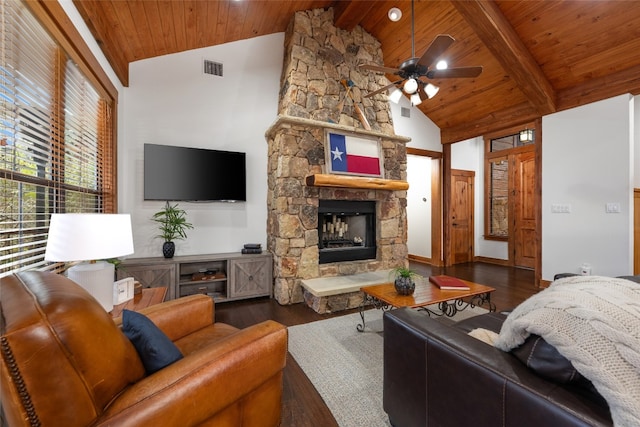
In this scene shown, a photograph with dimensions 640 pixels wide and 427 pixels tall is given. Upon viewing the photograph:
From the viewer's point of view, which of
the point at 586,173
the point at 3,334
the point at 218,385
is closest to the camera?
the point at 3,334

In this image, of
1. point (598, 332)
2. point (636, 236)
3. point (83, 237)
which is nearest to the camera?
point (598, 332)

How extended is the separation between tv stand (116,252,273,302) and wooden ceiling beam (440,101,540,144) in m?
4.19

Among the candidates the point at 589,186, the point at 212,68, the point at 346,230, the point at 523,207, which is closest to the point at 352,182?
the point at 346,230

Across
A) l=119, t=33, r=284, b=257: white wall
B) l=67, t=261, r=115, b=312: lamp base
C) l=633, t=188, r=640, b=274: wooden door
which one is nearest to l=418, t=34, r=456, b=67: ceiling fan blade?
l=119, t=33, r=284, b=257: white wall

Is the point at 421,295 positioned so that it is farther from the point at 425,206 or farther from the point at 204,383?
the point at 425,206

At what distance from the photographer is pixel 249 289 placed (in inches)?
135

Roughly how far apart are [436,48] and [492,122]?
3.03m

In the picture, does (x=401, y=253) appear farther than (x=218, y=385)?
Yes

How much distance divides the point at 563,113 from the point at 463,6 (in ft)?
7.13

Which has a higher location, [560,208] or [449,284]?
[560,208]

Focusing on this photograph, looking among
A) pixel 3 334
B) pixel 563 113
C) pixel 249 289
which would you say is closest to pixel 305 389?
pixel 3 334

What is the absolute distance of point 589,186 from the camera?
11.9 ft

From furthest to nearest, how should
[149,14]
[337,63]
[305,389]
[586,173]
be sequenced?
[337,63]
[586,173]
[149,14]
[305,389]

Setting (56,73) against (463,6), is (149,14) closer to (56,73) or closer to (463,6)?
(56,73)
